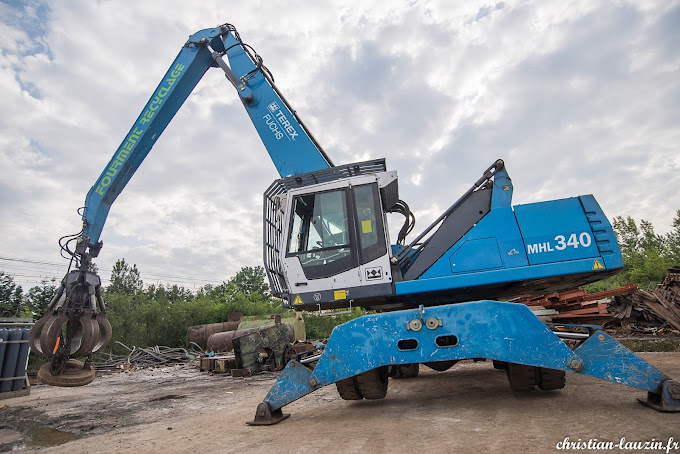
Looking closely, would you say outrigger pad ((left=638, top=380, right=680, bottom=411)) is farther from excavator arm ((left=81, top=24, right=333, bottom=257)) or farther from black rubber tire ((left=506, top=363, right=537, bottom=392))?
excavator arm ((left=81, top=24, right=333, bottom=257))

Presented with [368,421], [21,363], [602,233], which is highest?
[602,233]

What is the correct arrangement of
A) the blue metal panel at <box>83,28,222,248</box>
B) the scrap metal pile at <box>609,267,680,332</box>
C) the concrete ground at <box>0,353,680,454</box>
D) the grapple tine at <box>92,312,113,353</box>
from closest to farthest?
the concrete ground at <box>0,353,680,454</box> < the grapple tine at <box>92,312,113,353</box> < the blue metal panel at <box>83,28,222,248</box> < the scrap metal pile at <box>609,267,680,332</box>

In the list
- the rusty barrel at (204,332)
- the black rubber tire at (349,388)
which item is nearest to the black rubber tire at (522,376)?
the black rubber tire at (349,388)

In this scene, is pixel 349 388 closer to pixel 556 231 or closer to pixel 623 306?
pixel 556 231

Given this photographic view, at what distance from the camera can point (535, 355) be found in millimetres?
3773

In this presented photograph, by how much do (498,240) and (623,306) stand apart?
12.3m

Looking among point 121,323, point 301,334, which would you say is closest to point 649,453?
point 301,334

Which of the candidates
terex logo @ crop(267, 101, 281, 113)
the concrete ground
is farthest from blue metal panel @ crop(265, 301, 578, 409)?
terex logo @ crop(267, 101, 281, 113)

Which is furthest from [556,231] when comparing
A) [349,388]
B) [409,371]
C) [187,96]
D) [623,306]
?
[623,306]

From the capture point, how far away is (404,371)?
25.1ft

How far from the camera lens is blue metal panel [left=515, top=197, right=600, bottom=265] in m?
4.42

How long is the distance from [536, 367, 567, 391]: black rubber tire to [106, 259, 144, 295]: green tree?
5561 centimetres

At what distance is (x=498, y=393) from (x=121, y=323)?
59.9 ft

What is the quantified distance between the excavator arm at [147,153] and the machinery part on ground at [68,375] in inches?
0.4
